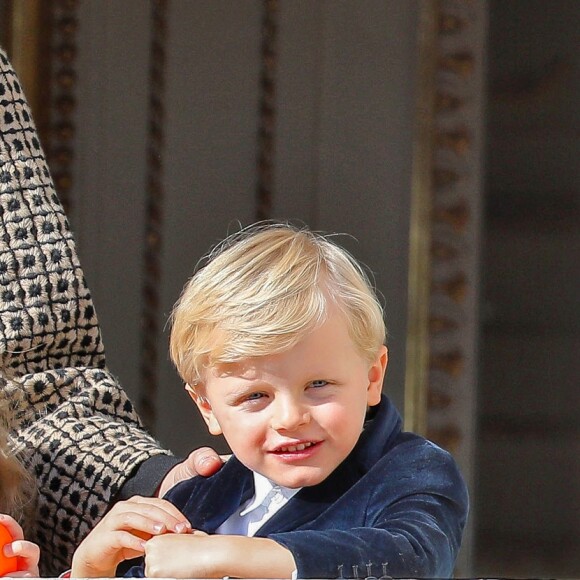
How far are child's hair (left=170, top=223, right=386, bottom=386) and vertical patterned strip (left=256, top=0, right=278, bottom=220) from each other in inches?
53.6

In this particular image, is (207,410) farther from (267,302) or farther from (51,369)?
(51,369)

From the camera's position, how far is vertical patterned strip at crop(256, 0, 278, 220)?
255 centimetres

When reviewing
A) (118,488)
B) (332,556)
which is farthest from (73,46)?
(332,556)

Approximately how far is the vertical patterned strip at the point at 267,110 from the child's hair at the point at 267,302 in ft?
4.47

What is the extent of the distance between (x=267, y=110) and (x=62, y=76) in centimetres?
40

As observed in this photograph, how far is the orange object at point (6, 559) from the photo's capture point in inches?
46.2

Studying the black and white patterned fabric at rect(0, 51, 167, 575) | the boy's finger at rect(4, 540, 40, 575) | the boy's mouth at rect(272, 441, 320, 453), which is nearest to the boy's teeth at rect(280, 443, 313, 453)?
the boy's mouth at rect(272, 441, 320, 453)

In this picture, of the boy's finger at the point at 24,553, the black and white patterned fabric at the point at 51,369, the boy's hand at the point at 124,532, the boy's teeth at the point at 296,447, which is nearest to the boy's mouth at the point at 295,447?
the boy's teeth at the point at 296,447

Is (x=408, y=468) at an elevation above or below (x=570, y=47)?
below

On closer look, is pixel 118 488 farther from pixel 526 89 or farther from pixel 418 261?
pixel 526 89

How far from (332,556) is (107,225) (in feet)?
5.39

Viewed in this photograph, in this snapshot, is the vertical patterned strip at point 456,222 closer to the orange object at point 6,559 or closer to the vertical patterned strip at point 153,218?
the vertical patterned strip at point 153,218

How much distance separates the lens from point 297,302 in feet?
3.61

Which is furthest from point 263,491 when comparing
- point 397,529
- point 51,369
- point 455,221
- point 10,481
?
point 455,221
